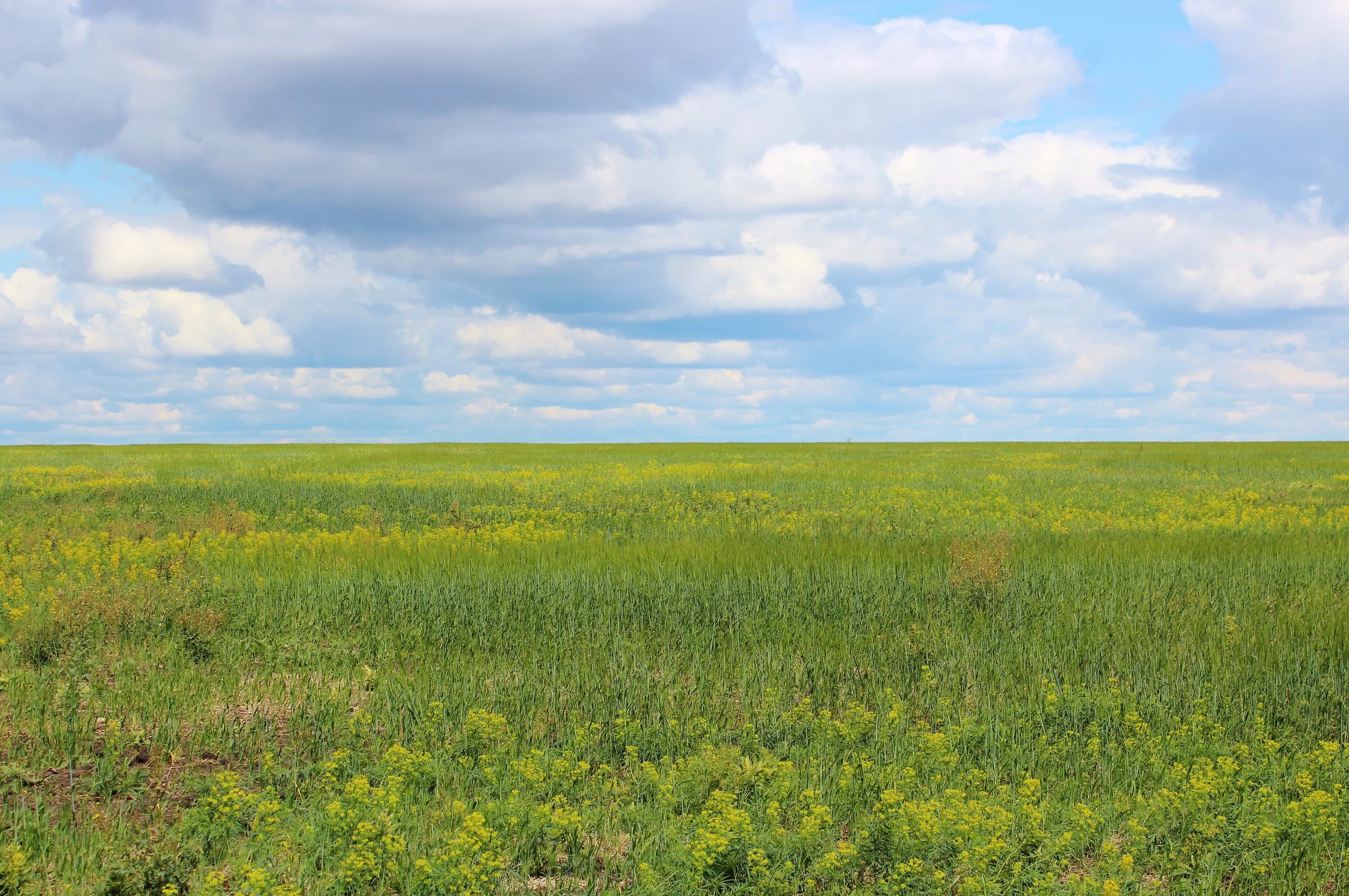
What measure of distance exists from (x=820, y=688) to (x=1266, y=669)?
4.49 m

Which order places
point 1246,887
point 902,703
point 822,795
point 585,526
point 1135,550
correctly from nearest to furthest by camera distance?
point 1246,887
point 822,795
point 902,703
point 1135,550
point 585,526

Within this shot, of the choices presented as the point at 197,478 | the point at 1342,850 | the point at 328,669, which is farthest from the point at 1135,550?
the point at 197,478

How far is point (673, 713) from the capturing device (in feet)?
25.7

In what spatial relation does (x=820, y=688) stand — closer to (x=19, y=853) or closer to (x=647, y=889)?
(x=647, y=889)

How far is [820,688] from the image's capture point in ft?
28.5

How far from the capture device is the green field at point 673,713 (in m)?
5.36

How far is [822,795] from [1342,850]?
3.20 metres

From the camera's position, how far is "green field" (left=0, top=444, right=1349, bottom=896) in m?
5.36

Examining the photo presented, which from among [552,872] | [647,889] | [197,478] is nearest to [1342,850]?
[647,889]

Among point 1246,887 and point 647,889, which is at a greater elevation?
point 647,889

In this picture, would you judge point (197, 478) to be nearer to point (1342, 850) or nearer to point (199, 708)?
point (199, 708)

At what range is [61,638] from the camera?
32.8 ft

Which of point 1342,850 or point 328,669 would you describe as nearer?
point 1342,850

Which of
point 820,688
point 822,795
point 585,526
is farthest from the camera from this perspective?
point 585,526
